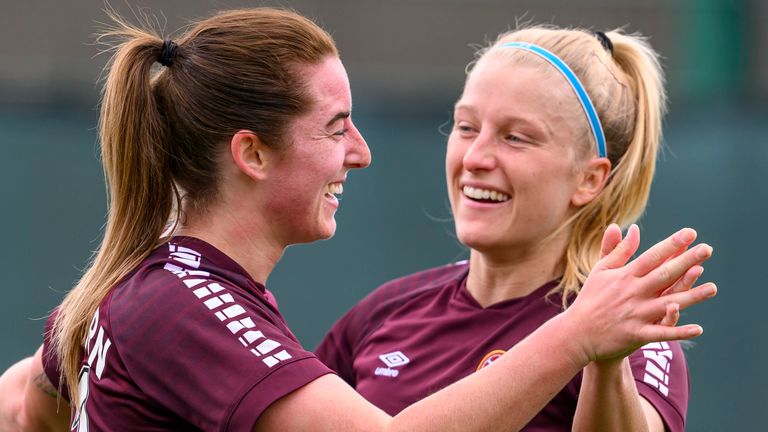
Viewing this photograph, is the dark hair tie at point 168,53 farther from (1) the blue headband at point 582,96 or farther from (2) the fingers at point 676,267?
(2) the fingers at point 676,267

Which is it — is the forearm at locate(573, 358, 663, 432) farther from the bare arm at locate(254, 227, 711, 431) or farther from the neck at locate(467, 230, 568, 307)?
the neck at locate(467, 230, 568, 307)

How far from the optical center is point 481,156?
3250 millimetres

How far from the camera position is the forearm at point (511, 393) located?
7.88 feet

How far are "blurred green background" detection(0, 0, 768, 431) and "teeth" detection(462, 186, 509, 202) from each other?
9.96 ft

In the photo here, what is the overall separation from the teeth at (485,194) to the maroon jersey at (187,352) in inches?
33.8

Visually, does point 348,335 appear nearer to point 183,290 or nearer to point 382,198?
point 183,290

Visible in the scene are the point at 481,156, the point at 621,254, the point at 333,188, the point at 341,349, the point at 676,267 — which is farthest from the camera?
the point at 341,349

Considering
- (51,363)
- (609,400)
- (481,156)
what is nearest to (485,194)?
(481,156)

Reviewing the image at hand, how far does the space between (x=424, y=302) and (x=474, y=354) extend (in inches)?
15.8

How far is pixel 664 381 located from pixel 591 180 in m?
0.68

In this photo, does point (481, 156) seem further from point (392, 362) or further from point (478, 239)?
point (392, 362)

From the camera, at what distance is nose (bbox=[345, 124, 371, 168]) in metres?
2.94

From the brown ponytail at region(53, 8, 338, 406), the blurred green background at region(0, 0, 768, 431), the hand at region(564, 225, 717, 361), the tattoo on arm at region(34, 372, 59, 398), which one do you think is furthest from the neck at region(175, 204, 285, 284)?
the blurred green background at region(0, 0, 768, 431)

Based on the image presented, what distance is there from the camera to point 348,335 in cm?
361
